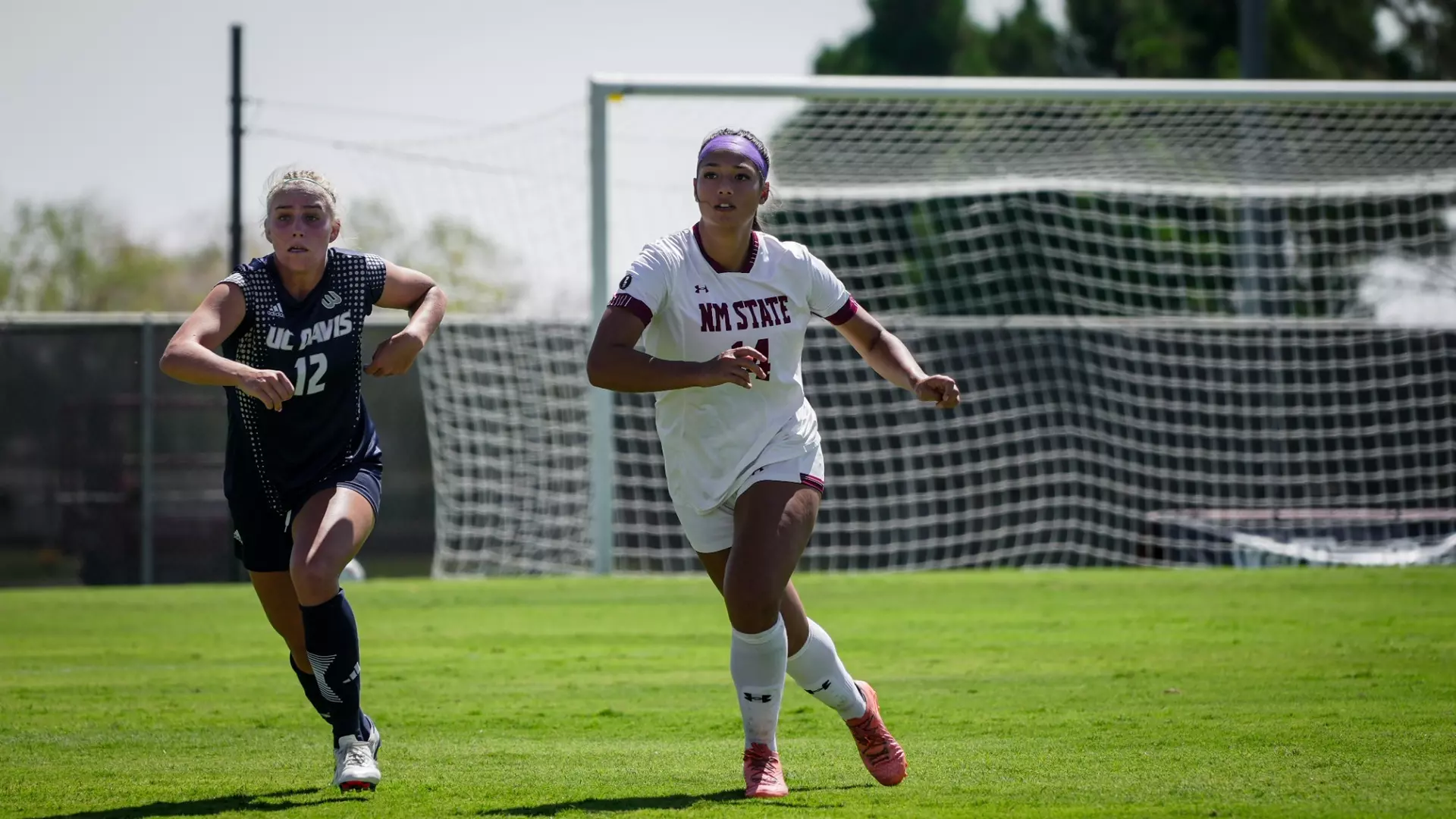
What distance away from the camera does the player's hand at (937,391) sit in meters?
5.69

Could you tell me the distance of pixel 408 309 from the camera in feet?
19.9

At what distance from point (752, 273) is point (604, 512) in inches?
436

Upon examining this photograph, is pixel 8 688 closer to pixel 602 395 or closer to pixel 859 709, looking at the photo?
pixel 859 709

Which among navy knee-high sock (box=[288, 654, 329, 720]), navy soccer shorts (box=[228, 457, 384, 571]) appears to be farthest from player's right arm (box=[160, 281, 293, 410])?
navy knee-high sock (box=[288, 654, 329, 720])

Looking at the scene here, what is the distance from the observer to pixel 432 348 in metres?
18.5

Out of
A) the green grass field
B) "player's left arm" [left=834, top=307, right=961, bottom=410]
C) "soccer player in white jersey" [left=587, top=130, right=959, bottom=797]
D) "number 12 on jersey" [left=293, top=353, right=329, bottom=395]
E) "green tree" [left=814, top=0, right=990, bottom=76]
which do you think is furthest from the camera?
"green tree" [left=814, top=0, right=990, bottom=76]

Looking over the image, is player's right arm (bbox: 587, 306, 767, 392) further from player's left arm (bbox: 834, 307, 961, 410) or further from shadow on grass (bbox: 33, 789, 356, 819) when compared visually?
shadow on grass (bbox: 33, 789, 356, 819)

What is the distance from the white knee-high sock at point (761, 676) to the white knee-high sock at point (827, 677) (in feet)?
0.55

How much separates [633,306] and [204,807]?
2149mm

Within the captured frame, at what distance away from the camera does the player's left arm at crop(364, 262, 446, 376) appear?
5.52 m

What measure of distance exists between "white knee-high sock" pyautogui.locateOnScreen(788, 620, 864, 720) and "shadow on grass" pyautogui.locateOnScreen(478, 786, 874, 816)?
1.24 ft

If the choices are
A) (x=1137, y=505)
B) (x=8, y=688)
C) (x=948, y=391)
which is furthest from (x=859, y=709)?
(x=1137, y=505)

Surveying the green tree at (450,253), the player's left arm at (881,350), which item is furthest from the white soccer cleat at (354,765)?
the green tree at (450,253)

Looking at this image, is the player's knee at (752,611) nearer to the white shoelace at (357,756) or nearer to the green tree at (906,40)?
the white shoelace at (357,756)
